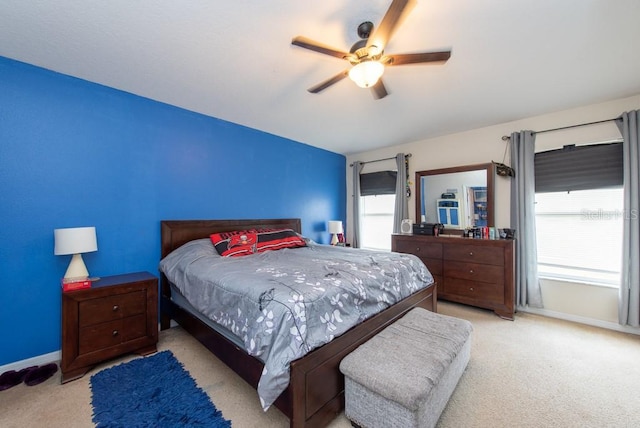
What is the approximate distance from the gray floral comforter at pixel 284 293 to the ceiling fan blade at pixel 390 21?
1534mm

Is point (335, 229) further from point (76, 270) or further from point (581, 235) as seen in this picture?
point (76, 270)

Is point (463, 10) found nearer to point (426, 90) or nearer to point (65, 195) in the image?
point (426, 90)

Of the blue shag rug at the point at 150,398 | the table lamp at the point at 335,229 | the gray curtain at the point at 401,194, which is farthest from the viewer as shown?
the table lamp at the point at 335,229

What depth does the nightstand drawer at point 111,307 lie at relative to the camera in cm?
196

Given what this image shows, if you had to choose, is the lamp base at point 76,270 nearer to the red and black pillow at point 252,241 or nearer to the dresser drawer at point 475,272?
the red and black pillow at point 252,241

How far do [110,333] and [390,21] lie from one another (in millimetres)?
2960

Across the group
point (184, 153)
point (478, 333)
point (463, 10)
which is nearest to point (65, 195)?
point (184, 153)

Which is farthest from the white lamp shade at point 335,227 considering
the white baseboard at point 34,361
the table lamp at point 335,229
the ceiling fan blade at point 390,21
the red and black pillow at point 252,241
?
the white baseboard at point 34,361

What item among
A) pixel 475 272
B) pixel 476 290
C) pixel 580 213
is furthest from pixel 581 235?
pixel 476 290

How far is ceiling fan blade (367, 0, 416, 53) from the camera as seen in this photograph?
1.25 metres

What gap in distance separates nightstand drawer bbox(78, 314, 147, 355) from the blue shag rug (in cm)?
20

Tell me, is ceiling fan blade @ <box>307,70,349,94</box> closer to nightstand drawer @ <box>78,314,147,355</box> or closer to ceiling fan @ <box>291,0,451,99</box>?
ceiling fan @ <box>291,0,451,99</box>

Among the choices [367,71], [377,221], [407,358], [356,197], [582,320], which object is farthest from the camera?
[356,197]

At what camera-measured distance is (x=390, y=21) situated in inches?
53.5
